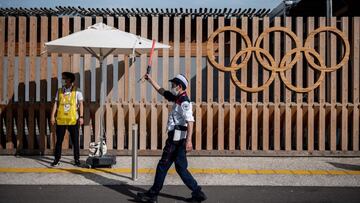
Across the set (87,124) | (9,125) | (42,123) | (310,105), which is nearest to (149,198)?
(87,124)

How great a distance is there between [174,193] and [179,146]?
989 mm

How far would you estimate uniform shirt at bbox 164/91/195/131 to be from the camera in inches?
333

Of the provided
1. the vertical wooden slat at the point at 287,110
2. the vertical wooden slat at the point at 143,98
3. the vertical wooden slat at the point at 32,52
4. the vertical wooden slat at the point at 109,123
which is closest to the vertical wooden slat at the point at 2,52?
the vertical wooden slat at the point at 32,52

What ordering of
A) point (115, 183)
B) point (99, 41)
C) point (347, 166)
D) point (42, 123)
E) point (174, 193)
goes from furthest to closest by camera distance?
1. point (42, 123)
2. point (347, 166)
3. point (99, 41)
4. point (115, 183)
5. point (174, 193)

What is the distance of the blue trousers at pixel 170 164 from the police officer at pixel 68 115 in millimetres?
3721

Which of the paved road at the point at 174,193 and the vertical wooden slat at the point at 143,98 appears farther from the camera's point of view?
the vertical wooden slat at the point at 143,98

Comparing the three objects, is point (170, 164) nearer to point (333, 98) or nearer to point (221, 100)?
point (221, 100)

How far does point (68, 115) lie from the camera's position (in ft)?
38.4

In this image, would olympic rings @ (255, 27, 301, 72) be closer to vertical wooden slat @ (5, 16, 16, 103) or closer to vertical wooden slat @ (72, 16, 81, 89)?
vertical wooden slat @ (72, 16, 81, 89)

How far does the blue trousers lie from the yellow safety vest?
373 centimetres

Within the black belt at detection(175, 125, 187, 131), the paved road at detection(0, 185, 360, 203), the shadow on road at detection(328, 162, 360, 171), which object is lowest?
the paved road at detection(0, 185, 360, 203)

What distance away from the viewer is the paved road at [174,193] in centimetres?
866

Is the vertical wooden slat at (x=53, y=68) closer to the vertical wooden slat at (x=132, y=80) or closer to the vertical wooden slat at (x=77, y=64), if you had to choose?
the vertical wooden slat at (x=77, y=64)

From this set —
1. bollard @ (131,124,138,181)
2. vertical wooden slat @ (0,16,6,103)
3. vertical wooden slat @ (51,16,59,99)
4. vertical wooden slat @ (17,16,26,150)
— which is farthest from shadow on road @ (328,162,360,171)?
vertical wooden slat @ (0,16,6,103)
